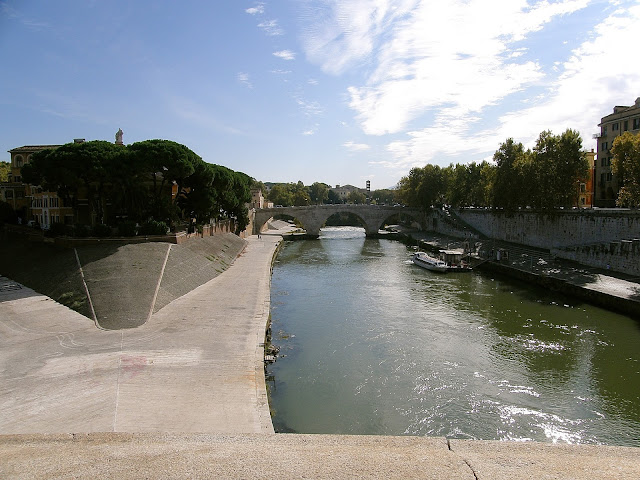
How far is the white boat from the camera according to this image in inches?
1398

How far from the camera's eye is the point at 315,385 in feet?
47.0

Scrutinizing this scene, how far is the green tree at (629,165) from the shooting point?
27.5m

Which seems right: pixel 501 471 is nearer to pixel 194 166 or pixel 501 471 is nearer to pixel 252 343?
pixel 252 343

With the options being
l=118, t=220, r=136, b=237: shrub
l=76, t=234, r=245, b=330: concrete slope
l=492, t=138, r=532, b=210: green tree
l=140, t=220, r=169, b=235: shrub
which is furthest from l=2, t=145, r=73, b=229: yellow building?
l=492, t=138, r=532, b=210: green tree

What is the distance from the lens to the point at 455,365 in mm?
16016

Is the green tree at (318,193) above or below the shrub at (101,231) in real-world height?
above

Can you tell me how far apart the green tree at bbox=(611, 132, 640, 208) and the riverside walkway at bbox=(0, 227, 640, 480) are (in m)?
23.3

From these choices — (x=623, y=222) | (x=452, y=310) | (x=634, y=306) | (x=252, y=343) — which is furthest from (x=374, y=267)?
(x=252, y=343)

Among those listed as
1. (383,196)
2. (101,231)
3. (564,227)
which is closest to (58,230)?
(101,231)

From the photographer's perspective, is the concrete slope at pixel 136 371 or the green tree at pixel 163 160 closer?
the concrete slope at pixel 136 371

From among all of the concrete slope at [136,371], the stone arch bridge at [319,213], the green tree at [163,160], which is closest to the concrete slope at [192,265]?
the concrete slope at [136,371]

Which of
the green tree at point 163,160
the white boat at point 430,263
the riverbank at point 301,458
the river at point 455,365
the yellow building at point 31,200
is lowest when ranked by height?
the river at point 455,365

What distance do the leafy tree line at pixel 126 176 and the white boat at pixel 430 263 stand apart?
1793 cm

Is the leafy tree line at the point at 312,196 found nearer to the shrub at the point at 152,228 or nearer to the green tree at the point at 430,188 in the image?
the green tree at the point at 430,188
